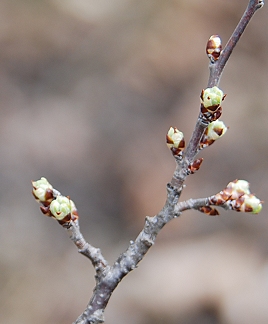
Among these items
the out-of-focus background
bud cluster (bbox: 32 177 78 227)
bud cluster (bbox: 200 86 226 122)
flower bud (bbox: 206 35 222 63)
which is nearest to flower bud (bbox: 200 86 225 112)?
bud cluster (bbox: 200 86 226 122)


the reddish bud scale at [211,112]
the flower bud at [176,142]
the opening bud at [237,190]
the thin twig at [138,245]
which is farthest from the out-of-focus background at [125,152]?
the reddish bud scale at [211,112]

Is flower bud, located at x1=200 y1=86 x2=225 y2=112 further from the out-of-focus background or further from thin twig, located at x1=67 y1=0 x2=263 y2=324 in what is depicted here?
the out-of-focus background

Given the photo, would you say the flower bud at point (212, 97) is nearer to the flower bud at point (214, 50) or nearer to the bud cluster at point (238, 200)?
the flower bud at point (214, 50)

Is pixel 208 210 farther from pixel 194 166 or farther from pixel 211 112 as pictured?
pixel 211 112

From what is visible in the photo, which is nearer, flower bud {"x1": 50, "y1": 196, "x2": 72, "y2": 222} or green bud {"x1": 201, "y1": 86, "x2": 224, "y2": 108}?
green bud {"x1": 201, "y1": 86, "x2": 224, "y2": 108}

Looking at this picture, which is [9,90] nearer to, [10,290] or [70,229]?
[10,290]
